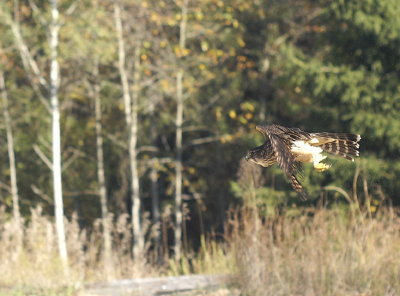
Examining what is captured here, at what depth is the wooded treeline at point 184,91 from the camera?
12.5 metres

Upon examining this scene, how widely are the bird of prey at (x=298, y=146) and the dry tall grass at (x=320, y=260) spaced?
2.08 meters

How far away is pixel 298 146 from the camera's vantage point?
14.1ft

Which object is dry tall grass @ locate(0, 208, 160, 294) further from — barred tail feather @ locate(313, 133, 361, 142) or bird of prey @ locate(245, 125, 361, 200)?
barred tail feather @ locate(313, 133, 361, 142)

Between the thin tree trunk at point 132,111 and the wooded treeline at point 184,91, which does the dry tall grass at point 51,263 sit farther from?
the thin tree trunk at point 132,111

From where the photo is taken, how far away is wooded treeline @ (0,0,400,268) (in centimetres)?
1250

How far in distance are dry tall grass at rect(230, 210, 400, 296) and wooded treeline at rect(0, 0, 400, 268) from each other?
473 centimetres

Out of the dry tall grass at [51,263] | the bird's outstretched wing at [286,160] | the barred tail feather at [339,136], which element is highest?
the barred tail feather at [339,136]

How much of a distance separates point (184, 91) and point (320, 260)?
12.3 metres

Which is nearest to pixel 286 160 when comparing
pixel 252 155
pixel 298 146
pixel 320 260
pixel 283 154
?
pixel 283 154

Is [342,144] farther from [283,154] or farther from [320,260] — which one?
[320,260]

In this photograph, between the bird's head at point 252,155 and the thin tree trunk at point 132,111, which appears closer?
the bird's head at point 252,155

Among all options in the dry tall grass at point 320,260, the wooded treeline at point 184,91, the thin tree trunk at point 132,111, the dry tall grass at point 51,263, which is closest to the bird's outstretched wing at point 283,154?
the dry tall grass at point 320,260

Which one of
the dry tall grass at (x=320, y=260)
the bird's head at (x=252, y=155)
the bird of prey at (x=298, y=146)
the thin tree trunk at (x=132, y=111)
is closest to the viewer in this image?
the bird of prey at (x=298, y=146)

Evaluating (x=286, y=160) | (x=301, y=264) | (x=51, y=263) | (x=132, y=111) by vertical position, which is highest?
(x=132, y=111)
